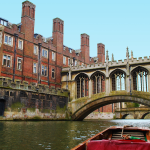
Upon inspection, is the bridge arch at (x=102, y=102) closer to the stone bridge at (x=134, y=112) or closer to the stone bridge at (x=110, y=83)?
the stone bridge at (x=110, y=83)

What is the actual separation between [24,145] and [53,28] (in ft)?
114

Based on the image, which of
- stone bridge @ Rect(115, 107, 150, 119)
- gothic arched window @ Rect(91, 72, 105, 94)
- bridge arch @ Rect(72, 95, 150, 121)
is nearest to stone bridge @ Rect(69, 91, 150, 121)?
bridge arch @ Rect(72, 95, 150, 121)

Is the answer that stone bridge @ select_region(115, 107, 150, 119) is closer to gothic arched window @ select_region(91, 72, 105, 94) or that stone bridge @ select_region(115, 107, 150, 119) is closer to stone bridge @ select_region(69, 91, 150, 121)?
gothic arched window @ select_region(91, 72, 105, 94)

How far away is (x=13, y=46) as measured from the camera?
3409 cm

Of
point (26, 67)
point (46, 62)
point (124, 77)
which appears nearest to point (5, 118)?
point (26, 67)

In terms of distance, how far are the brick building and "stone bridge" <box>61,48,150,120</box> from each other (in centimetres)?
336

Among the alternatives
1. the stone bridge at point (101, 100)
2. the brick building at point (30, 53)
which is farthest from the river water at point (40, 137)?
the stone bridge at point (101, 100)

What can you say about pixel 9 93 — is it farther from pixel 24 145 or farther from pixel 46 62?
pixel 24 145

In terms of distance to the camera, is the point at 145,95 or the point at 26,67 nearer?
the point at 145,95

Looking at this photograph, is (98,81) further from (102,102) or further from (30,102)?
(30,102)

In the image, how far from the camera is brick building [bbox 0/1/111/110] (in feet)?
109

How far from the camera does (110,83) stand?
35.2 metres

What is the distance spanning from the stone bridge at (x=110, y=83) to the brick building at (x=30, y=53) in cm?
336

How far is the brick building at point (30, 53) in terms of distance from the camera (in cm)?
3312
